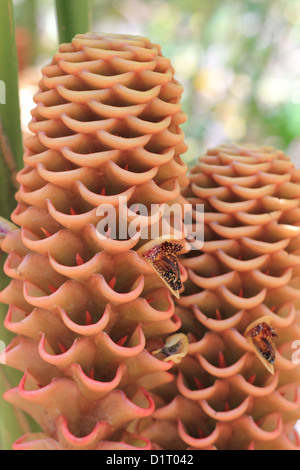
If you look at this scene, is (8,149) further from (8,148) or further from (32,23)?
(32,23)

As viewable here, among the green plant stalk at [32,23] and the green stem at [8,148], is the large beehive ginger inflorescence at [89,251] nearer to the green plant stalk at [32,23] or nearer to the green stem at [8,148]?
the green stem at [8,148]

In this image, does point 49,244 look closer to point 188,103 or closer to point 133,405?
point 133,405

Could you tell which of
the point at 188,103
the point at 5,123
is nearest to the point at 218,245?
the point at 5,123
